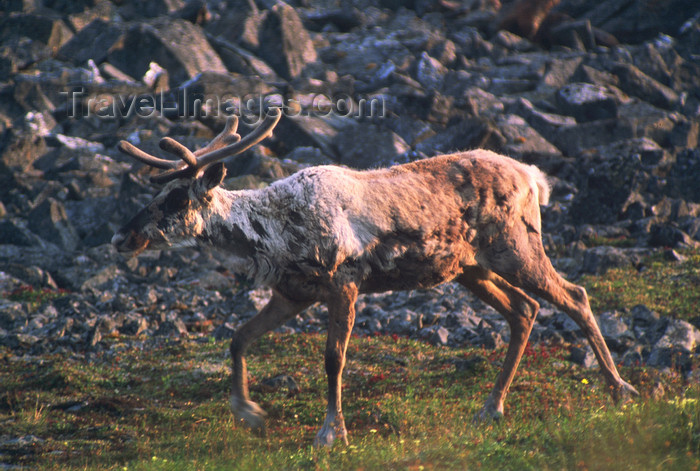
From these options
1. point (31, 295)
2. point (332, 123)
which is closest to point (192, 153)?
point (31, 295)

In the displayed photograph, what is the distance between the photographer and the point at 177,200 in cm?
818

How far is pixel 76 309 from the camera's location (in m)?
14.9

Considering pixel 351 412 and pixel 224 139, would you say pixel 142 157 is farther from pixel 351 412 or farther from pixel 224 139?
pixel 351 412

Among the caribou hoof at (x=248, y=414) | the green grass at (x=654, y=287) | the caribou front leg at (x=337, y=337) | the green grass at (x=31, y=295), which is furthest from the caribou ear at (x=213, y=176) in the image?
the green grass at (x=31, y=295)

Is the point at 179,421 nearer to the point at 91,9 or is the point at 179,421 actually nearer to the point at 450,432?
the point at 450,432

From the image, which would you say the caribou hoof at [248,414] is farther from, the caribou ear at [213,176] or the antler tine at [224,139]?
the antler tine at [224,139]

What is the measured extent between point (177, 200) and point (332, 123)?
22838mm

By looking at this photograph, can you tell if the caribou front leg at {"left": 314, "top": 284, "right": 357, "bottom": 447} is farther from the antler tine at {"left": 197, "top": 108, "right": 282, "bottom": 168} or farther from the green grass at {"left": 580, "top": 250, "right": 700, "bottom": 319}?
the green grass at {"left": 580, "top": 250, "right": 700, "bottom": 319}

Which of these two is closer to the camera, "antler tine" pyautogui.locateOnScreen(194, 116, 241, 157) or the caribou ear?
the caribou ear

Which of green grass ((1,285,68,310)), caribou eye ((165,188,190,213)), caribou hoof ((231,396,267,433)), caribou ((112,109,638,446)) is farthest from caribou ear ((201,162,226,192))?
green grass ((1,285,68,310))

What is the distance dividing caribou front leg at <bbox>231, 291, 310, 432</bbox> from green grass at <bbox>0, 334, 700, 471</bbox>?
223mm

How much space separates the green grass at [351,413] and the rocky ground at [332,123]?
1604 millimetres

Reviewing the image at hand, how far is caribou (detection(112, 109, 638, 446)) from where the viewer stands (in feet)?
26.0

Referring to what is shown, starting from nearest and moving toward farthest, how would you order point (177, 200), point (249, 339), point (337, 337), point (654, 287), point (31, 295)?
point (337, 337), point (177, 200), point (249, 339), point (654, 287), point (31, 295)
